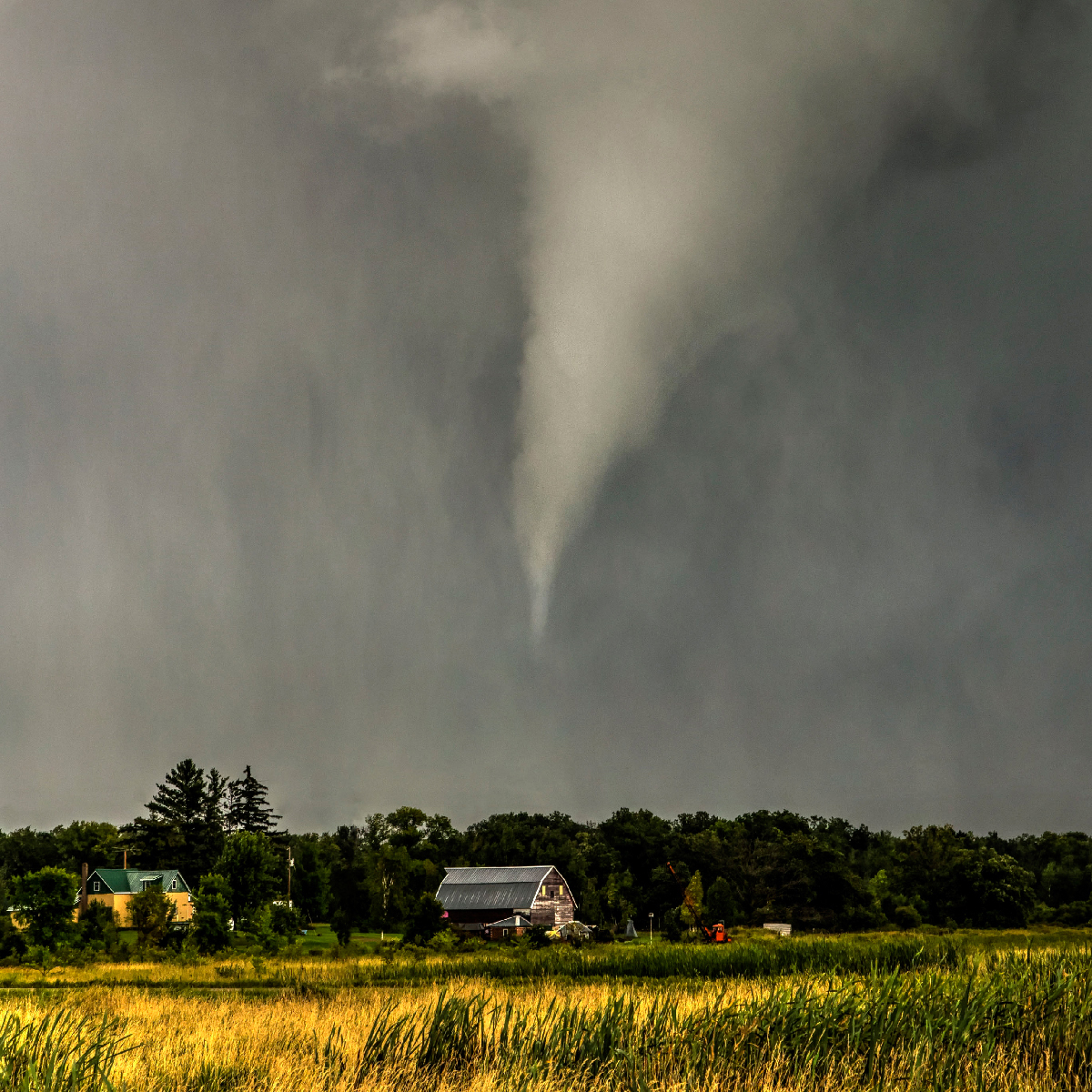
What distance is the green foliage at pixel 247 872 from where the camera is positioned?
248 feet

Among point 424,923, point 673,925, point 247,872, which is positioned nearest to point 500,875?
point 673,925

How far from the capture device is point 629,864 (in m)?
123

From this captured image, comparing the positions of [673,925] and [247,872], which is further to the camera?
[673,925]

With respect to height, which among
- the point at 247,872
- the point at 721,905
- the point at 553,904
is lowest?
the point at 553,904

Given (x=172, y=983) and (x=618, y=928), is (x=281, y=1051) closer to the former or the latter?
(x=172, y=983)

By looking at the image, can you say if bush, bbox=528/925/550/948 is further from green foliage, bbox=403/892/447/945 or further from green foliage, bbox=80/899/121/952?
green foliage, bbox=80/899/121/952

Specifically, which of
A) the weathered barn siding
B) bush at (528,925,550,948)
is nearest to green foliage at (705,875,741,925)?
the weathered barn siding

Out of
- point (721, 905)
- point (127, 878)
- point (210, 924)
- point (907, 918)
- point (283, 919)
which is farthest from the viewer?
point (127, 878)

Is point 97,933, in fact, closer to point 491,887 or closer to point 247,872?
point 247,872

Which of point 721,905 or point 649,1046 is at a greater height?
point 649,1046

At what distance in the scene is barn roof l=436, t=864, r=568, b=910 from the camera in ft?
347

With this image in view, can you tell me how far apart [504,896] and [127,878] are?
3865 centimetres

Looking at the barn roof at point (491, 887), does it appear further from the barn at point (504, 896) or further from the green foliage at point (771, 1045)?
the green foliage at point (771, 1045)

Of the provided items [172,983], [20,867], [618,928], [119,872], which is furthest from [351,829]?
[172,983]
